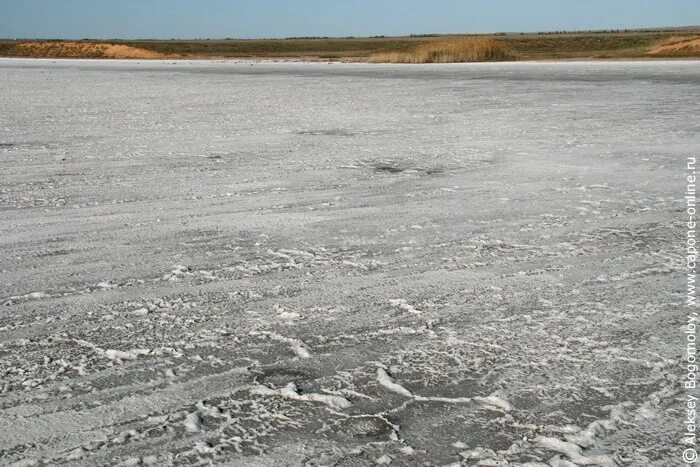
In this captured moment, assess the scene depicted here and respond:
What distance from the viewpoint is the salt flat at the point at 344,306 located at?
4.87 feet

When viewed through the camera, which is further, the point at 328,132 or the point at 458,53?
the point at 458,53

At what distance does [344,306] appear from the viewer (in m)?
2.18

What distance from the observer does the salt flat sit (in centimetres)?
148

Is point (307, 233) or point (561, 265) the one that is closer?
point (561, 265)

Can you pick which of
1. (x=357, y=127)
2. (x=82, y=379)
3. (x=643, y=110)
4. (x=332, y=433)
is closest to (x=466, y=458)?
(x=332, y=433)

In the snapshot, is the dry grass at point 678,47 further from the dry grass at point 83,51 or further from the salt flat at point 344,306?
the dry grass at point 83,51

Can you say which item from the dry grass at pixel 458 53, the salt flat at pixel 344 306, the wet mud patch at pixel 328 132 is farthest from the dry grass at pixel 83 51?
the salt flat at pixel 344 306

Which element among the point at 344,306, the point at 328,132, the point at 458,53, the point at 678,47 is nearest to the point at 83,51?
the point at 458,53

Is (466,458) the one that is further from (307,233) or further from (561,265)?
(307,233)

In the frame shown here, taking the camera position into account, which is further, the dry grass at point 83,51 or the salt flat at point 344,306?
the dry grass at point 83,51

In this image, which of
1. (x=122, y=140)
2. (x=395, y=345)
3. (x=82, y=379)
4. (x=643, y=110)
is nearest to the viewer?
(x=82, y=379)

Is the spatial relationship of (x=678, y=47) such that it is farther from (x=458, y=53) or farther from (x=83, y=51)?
(x=83, y=51)

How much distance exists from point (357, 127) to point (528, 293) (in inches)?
179

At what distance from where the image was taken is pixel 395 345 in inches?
74.9
